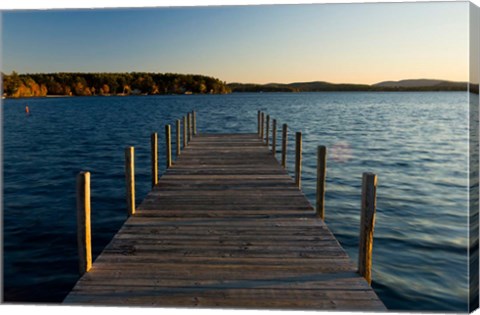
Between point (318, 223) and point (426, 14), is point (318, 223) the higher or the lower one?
the lower one

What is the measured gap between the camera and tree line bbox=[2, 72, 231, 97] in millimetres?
89500

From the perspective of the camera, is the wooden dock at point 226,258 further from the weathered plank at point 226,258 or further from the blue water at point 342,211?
the blue water at point 342,211

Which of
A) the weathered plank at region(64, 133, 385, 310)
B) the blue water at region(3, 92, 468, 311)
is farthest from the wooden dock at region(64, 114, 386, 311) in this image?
the blue water at region(3, 92, 468, 311)

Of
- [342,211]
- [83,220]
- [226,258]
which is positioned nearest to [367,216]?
[226,258]

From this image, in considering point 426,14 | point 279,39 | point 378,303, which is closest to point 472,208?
point 426,14

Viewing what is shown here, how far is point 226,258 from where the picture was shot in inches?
255

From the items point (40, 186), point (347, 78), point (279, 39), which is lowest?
point (40, 186)

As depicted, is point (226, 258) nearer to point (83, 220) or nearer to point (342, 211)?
point (83, 220)

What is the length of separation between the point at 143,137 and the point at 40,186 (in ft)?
58.3

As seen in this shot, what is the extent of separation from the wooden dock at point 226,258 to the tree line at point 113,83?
8007 centimetres

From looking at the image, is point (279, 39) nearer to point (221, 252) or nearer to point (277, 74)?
point (277, 74)

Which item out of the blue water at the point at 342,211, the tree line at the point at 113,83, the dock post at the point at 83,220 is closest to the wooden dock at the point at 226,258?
the dock post at the point at 83,220

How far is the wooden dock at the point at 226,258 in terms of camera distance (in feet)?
17.5

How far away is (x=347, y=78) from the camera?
16.4m
